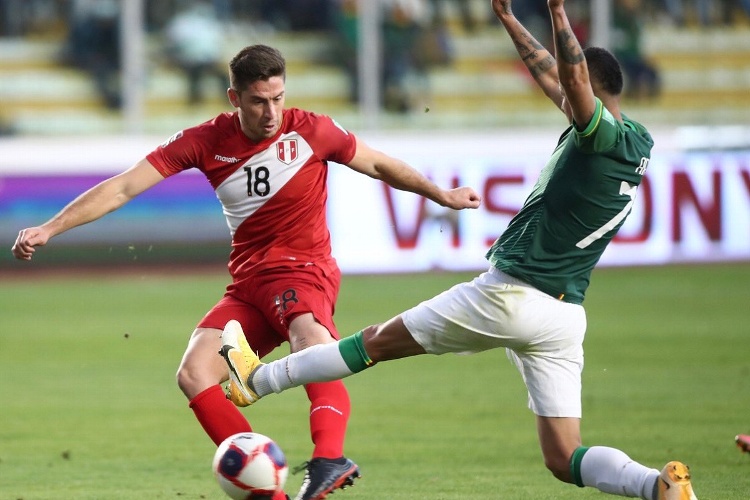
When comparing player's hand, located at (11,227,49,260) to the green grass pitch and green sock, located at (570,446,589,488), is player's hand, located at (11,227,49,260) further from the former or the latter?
green sock, located at (570,446,589,488)

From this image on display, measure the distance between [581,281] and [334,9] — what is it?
13.9 m

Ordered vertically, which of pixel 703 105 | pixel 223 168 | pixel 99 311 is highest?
pixel 223 168

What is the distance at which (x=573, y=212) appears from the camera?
Result: 18.3 feet

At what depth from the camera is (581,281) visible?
5750 millimetres

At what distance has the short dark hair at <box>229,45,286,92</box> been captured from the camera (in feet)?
20.1

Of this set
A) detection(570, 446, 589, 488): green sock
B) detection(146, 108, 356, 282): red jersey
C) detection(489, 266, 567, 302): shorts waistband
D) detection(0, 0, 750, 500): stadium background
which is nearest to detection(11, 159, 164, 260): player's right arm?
detection(146, 108, 356, 282): red jersey

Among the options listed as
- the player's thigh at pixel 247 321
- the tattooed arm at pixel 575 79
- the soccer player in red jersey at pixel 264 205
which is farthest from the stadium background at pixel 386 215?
the tattooed arm at pixel 575 79

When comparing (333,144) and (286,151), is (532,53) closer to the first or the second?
(333,144)

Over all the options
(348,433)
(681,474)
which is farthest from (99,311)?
(681,474)

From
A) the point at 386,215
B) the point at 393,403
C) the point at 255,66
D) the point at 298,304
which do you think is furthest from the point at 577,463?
the point at 386,215

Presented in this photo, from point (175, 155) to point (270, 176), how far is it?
46 centimetres

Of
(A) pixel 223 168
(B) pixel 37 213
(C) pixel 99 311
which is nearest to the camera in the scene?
(A) pixel 223 168

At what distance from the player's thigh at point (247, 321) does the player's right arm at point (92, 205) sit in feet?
2.28

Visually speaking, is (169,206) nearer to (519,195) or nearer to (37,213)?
(37,213)
